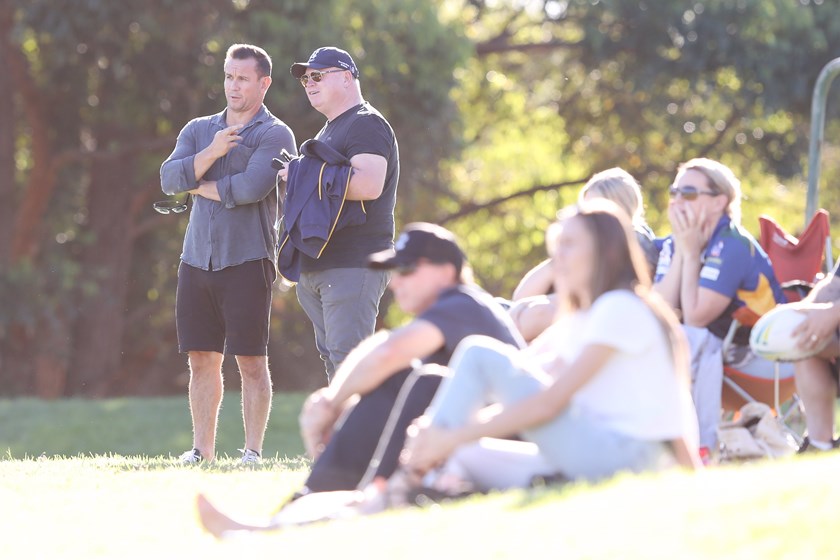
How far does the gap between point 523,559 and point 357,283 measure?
151 inches

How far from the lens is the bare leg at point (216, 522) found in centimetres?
535

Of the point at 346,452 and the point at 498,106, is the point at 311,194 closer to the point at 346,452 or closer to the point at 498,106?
the point at 346,452

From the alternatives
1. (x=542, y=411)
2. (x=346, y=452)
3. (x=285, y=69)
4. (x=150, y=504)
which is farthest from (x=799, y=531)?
(x=285, y=69)

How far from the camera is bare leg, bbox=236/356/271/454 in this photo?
8.30 metres

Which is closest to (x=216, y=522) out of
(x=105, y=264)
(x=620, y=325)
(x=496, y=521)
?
(x=496, y=521)

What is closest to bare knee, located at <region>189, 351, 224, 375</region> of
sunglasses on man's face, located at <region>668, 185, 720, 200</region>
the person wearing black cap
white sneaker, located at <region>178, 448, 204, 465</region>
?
white sneaker, located at <region>178, 448, 204, 465</region>

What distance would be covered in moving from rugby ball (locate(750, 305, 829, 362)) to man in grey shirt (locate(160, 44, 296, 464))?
9.19ft

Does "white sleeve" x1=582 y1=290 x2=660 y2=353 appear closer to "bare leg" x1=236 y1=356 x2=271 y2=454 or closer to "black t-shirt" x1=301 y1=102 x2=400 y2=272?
"black t-shirt" x1=301 y1=102 x2=400 y2=272

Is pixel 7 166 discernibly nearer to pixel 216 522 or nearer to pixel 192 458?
pixel 192 458

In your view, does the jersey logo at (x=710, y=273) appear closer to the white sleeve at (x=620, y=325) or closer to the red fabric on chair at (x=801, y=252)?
the red fabric on chair at (x=801, y=252)

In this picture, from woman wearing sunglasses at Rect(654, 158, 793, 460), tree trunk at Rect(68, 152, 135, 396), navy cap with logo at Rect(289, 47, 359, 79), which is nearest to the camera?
woman wearing sunglasses at Rect(654, 158, 793, 460)

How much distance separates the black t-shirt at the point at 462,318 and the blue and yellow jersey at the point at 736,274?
6.88 feet

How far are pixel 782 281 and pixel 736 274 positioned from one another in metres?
0.75

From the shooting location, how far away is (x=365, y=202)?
317 inches
